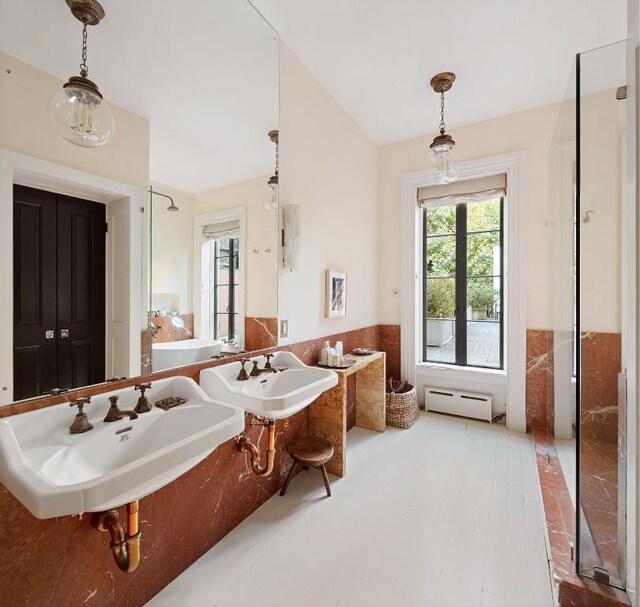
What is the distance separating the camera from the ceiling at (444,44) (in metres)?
1.93

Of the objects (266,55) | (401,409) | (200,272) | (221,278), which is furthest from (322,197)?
(401,409)

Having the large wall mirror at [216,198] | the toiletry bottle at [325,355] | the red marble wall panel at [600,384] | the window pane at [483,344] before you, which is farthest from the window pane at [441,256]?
the red marble wall panel at [600,384]

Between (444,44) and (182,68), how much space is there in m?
1.73

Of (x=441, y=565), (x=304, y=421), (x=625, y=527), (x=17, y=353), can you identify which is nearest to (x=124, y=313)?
(x=17, y=353)

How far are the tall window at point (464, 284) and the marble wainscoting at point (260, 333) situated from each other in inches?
85.0

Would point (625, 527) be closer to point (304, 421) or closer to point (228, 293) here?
point (304, 421)

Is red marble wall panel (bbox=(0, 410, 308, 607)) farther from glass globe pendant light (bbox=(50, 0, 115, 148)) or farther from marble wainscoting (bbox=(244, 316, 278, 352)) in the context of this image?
glass globe pendant light (bbox=(50, 0, 115, 148))

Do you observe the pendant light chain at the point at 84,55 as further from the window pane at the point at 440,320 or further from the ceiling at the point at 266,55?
the window pane at the point at 440,320

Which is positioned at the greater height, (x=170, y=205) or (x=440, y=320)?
(x=170, y=205)

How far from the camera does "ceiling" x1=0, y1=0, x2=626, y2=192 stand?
1280 millimetres

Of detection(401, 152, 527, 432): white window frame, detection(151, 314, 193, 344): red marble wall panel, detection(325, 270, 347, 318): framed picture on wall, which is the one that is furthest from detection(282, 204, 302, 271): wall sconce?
detection(401, 152, 527, 432): white window frame

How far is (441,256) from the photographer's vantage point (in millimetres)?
3600

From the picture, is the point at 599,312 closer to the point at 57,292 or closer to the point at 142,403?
the point at 142,403

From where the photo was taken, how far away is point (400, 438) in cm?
290
